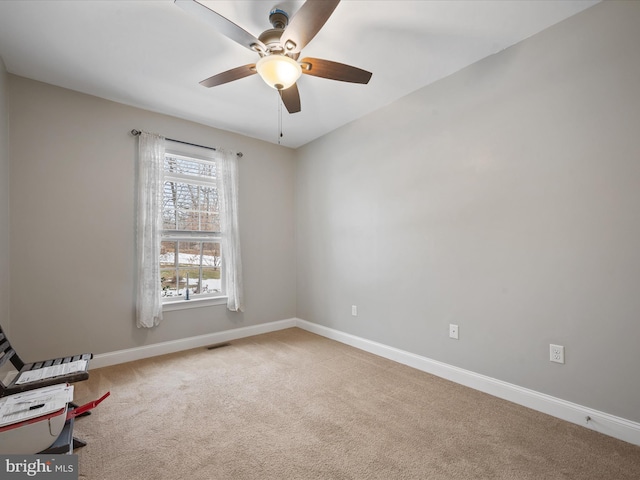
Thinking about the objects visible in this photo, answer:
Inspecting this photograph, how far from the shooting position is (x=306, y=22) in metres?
1.66

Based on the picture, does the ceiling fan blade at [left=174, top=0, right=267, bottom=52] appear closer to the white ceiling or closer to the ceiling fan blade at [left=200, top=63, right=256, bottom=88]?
the ceiling fan blade at [left=200, top=63, right=256, bottom=88]

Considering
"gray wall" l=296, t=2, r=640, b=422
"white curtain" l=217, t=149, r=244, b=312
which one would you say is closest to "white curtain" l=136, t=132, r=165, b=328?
"white curtain" l=217, t=149, r=244, b=312

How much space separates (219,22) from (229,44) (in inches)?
30.0

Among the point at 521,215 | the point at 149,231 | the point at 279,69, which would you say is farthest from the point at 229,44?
the point at 521,215

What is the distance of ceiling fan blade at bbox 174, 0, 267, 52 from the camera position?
1553 millimetres

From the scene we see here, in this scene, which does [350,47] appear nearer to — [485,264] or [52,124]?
[485,264]

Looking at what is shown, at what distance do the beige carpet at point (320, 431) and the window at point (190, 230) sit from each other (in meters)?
1.12

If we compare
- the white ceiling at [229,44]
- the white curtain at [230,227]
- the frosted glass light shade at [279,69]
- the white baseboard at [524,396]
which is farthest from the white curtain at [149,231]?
the white baseboard at [524,396]

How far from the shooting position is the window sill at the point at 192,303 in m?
3.54

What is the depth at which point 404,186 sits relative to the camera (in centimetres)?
319

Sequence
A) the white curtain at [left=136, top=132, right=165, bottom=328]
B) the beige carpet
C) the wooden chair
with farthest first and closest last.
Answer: the white curtain at [left=136, top=132, right=165, bottom=328]
the wooden chair
the beige carpet

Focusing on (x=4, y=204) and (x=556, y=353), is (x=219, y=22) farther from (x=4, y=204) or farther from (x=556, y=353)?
(x=556, y=353)

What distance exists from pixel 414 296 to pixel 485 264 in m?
0.78

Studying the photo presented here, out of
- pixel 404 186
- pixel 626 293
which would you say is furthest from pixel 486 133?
pixel 626 293
